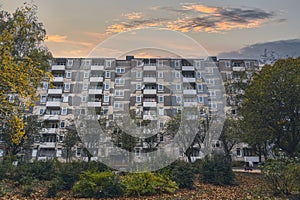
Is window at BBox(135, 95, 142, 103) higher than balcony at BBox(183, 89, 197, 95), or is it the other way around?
balcony at BBox(183, 89, 197, 95)

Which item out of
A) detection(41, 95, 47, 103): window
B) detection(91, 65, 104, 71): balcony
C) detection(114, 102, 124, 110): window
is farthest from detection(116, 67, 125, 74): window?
detection(41, 95, 47, 103): window

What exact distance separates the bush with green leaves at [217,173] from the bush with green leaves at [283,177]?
10.3 feet

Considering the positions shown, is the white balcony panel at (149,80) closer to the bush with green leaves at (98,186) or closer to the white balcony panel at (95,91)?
the white balcony panel at (95,91)

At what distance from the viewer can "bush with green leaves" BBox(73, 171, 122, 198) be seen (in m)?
11.0

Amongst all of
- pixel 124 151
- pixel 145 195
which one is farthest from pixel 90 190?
pixel 124 151

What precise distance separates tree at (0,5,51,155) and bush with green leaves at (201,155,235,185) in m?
9.99

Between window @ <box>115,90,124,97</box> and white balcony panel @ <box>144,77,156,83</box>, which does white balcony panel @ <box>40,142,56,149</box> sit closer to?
window @ <box>115,90,124,97</box>

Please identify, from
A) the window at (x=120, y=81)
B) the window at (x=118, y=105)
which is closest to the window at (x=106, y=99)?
the window at (x=118, y=105)

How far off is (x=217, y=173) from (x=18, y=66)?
11.7 meters

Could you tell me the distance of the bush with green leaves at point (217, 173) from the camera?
1466 cm

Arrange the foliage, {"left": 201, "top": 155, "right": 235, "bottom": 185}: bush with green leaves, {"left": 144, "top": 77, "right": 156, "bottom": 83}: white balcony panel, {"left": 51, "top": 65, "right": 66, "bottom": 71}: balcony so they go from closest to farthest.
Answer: the foliage, {"left": 201, "top": 155, "right": 235, "bottom": 185}: bush with green leaves, {"left": 144, "top": 77, "right": 156, "bottom": 83}: white balcony panel, {"left": 51, "top": 65, "right": 66, "bottom": 71}: balcony

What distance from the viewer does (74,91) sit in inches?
1955

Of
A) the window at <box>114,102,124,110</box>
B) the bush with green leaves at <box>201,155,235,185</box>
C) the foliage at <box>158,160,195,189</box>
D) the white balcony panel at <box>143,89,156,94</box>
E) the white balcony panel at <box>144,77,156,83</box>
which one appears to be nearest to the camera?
the foliage at <box>158,160,195,189</box>

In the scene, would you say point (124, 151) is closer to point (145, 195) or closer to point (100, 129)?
point (100, 129)
